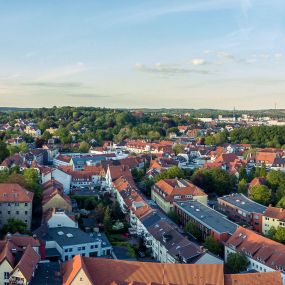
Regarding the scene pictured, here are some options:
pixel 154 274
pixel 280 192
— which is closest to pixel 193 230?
pixel 154 274

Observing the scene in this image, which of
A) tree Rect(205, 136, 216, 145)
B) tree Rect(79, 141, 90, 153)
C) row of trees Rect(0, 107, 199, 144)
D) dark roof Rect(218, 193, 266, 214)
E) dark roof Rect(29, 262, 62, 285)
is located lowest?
dark roof Rect(218, 193, 266, 214)

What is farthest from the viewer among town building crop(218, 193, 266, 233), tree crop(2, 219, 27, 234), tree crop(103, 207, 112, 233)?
town building crop(218, 193, 266, 233)

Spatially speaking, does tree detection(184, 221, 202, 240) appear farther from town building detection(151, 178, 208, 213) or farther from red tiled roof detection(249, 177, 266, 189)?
red tiled roof detection(249, 177, 266, 189)

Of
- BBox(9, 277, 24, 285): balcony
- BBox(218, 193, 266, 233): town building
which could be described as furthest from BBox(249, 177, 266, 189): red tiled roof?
BBox(9, 277, 24, 285): balcony

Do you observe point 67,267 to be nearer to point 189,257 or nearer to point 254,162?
point 189,257

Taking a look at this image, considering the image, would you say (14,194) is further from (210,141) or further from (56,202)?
(210,141)

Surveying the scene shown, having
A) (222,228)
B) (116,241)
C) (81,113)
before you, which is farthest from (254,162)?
(81,113)
